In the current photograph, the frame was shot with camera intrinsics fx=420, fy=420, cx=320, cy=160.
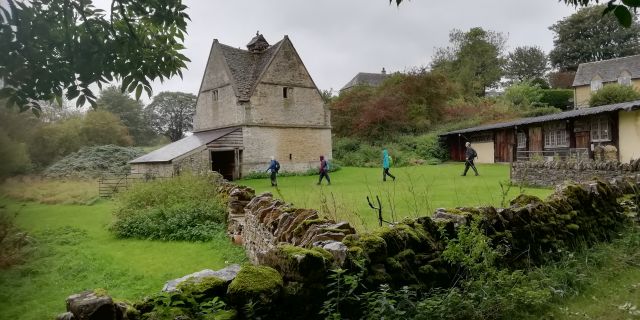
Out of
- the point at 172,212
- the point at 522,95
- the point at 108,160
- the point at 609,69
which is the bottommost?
the point at 172,212

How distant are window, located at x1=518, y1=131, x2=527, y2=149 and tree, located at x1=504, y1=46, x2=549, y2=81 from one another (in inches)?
1466

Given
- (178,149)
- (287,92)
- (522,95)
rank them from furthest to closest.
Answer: (522,95) < (287,92) < (178,149)

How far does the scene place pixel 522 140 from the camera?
30.6 meters

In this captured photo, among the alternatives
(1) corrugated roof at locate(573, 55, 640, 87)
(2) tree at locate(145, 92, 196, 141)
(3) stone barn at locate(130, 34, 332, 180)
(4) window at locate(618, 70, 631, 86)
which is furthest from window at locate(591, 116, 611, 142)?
(2) tree at locate(145, 92, 196, 141)

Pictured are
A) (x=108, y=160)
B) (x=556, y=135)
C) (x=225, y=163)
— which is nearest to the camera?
(x=108, y=160)

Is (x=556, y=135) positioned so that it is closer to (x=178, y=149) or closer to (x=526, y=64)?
(x=178, y=149)

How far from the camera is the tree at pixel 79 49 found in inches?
81.0

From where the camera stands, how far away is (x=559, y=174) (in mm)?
15828

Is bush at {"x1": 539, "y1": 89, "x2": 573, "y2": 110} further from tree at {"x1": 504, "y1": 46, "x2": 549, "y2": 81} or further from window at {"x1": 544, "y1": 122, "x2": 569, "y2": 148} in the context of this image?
window at {"x1": 544, "y1": 122, "x2": 569, "y2": 148}

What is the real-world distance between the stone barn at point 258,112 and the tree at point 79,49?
24264 millimetres

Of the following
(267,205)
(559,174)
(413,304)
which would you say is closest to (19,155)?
(413,304)

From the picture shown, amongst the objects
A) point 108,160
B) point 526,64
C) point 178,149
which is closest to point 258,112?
point 178,149

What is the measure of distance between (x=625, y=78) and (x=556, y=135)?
24865mm

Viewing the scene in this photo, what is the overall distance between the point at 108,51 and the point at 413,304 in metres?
3.38
